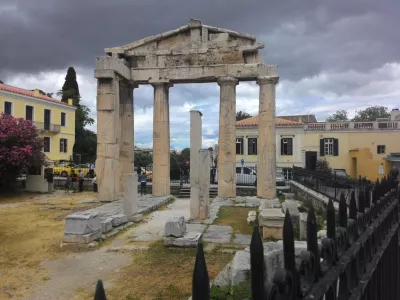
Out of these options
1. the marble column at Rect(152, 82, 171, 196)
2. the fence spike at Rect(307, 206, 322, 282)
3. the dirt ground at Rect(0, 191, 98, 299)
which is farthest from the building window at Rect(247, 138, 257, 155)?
the fence spike at Rect(307, 206, 322, 282)

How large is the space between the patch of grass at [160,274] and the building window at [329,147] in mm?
24149

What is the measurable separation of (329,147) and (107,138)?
20.3m

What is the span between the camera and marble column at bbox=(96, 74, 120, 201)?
15.9m

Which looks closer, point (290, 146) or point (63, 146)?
point (290, 146)

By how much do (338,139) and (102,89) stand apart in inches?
824

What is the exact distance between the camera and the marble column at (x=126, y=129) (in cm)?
1831

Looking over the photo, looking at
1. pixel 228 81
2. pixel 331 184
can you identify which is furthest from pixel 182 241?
pixel 228 81

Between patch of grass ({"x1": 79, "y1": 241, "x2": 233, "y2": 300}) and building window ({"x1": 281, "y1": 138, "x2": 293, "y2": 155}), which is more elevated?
building window ({"x1": 281, "y1": 138, "x2": 293, "y2": 155})

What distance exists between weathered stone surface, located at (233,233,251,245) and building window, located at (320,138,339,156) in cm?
2232

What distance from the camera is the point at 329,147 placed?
96.6ft

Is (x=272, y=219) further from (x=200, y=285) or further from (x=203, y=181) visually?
(x=200, y=285)

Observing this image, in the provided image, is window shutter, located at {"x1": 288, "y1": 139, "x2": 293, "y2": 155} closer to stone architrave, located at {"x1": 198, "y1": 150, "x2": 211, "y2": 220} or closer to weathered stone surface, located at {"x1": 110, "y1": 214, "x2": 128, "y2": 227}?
stone architrave, located at {"x1": 198, "y1": 150, "x2": 211, "y2": 220}

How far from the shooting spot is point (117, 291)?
5.48 m

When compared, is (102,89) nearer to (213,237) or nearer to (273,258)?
(213,237)
